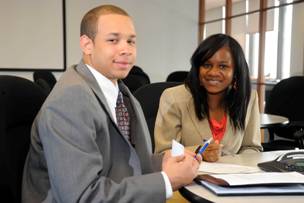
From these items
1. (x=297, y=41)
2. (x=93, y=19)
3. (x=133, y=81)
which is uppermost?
(x=297, y=41)

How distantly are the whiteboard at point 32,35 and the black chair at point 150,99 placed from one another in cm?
352

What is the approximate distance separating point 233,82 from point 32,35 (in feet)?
13.0

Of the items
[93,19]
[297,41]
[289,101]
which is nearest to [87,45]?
[93,19]

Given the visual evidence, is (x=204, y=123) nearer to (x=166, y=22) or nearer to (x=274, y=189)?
(x=274, y=189)

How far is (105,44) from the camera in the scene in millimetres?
1122

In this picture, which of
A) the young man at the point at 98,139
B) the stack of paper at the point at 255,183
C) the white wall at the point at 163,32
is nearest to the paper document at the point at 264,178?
the stack of paper at the point at 255,183

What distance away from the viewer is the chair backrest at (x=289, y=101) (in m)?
3.33

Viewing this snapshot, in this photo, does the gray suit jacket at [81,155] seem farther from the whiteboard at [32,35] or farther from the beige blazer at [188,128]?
the whiteboard at [32,35]

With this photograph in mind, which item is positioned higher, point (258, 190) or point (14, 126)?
point (14, 126)

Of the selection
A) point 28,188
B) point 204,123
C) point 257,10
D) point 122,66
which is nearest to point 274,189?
point 122,66

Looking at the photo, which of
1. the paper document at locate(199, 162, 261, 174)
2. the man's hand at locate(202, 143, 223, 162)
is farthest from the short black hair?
the paper document at locate(199, 162, 261, 174)

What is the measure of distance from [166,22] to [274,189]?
17.9ft

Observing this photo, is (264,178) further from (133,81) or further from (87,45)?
(133,81)

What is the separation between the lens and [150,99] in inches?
82.6
